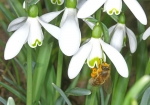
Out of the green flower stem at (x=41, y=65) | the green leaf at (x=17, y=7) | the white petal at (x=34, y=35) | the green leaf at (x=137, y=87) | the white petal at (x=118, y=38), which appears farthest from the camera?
the green leaf at (x=17, y=7)

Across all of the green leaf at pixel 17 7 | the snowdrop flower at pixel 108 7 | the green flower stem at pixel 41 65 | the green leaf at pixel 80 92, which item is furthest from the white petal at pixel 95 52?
the green leaf at pixel 17 7

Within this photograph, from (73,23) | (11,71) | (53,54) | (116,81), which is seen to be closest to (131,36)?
(116,81)

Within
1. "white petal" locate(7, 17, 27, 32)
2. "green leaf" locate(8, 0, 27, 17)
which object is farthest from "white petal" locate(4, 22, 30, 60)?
"green leaf" locate(8, 0, 27, 17)

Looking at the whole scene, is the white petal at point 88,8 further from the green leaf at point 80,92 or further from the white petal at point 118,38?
the green leaf at point 80,92

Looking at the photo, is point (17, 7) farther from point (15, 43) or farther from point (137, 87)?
point (137, 87)

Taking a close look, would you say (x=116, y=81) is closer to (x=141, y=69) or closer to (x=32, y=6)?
(x=141, y=69)

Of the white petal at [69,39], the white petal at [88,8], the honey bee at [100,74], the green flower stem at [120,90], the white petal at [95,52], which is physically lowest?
the green flower stem at [120,90]
